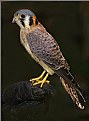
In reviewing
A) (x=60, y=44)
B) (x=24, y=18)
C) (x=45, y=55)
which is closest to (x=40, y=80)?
(x=45, y=55)

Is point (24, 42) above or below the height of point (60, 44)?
above

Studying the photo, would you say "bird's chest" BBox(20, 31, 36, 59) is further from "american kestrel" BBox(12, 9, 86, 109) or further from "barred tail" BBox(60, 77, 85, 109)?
"barred tail" BBox(60, 77, 85, 109)

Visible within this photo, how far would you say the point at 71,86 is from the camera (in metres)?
1.75

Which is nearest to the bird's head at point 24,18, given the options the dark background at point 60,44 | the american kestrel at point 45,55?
the american kestrel at point 45,55

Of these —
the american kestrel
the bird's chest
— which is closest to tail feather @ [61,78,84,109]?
the american kestrel

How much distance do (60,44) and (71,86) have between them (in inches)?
16.6

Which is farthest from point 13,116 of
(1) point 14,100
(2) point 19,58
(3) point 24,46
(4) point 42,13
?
(4) point 42,13

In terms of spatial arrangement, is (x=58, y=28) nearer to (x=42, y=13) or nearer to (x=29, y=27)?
(x=42, y=13)

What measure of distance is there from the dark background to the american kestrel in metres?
0.06

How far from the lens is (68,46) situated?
225 cm

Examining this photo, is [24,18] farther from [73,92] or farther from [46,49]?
[73,92]

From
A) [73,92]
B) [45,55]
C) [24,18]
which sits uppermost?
[24,18]

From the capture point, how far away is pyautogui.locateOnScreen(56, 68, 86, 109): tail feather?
175 cm

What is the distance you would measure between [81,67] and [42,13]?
353mm
